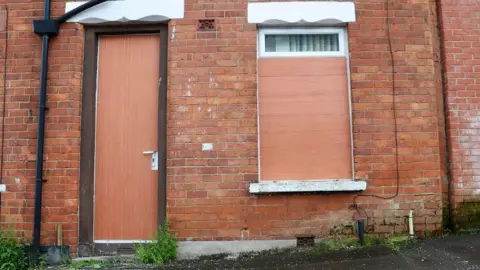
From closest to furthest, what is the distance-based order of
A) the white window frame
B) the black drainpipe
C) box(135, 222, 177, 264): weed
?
1. box(135, 222, 177, 264): weed
2. the black drainpipe
3. the white window frame

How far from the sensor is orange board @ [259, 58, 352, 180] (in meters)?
5.05

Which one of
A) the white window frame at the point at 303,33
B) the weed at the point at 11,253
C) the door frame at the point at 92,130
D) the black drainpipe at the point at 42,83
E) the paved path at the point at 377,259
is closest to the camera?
the paved path at the point at 377,259

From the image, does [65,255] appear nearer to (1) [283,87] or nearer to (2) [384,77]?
(1) [283,87]

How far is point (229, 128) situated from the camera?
4984 mm

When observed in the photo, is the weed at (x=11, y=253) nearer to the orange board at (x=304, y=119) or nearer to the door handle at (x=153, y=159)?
the door handle at (x=153, y=159)

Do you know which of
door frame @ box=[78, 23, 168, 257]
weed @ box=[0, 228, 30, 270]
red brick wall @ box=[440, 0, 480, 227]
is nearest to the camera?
weed @ box=[0, 228, 30, 270]

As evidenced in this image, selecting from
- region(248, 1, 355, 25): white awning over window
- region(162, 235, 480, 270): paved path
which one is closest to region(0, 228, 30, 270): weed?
region(162, 235, 480, 270): paved path

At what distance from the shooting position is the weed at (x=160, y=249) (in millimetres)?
4648

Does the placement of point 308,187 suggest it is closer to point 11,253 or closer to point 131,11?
point 131,11

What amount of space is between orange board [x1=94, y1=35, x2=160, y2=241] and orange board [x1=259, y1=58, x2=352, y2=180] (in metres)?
1.41

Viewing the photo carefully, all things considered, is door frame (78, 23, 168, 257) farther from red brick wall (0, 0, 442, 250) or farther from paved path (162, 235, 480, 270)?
paved path (162, 235, 480, 270)

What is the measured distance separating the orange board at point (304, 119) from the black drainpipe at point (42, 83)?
8.02 feet

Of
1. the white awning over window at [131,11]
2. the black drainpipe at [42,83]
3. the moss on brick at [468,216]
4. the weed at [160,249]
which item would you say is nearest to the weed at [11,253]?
the black drainpipe at [42,83]

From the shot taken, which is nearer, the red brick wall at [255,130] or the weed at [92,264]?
the weed at [92,264]
